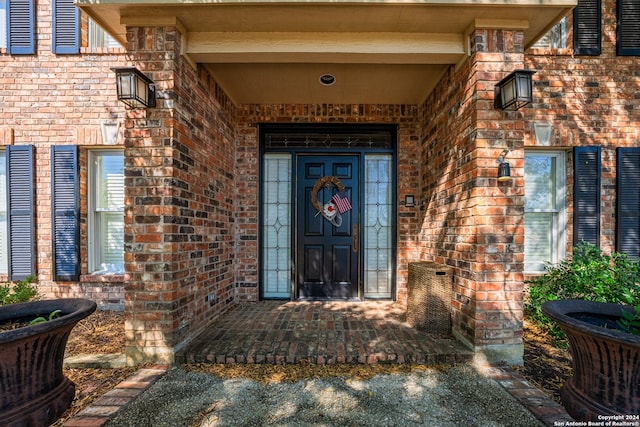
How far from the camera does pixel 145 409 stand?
1.85 meters

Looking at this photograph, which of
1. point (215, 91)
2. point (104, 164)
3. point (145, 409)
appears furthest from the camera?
point (104, 164)

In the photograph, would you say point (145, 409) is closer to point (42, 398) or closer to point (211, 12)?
point (42, 398)

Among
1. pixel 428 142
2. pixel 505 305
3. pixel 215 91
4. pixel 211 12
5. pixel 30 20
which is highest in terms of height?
pixel 30 20

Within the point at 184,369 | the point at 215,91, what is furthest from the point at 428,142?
the point at 184,369

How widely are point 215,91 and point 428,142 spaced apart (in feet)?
8.41

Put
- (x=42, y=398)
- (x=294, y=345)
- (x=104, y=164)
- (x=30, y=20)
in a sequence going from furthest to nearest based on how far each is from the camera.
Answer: (x=104, y=164) < (x=30, y=20) < (x=294, y=345) < (x=42, y=398)

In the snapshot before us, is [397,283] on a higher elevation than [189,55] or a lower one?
lower

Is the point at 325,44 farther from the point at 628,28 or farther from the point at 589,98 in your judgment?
the point at 628,28

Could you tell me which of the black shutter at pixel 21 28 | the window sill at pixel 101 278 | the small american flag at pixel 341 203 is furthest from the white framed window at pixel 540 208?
the black shutter at pixel 21 28

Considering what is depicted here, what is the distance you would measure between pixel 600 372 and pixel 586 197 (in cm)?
278

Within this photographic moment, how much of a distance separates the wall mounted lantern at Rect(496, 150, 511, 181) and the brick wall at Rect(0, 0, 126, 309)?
13.5 ft

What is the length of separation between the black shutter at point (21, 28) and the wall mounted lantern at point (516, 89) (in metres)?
5.19

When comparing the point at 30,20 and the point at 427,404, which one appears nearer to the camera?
the point at 427,404

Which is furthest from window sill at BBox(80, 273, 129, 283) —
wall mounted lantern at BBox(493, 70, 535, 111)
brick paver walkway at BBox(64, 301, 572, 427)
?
wall mounted lantern at BBox(493, 70, 535, 111)
